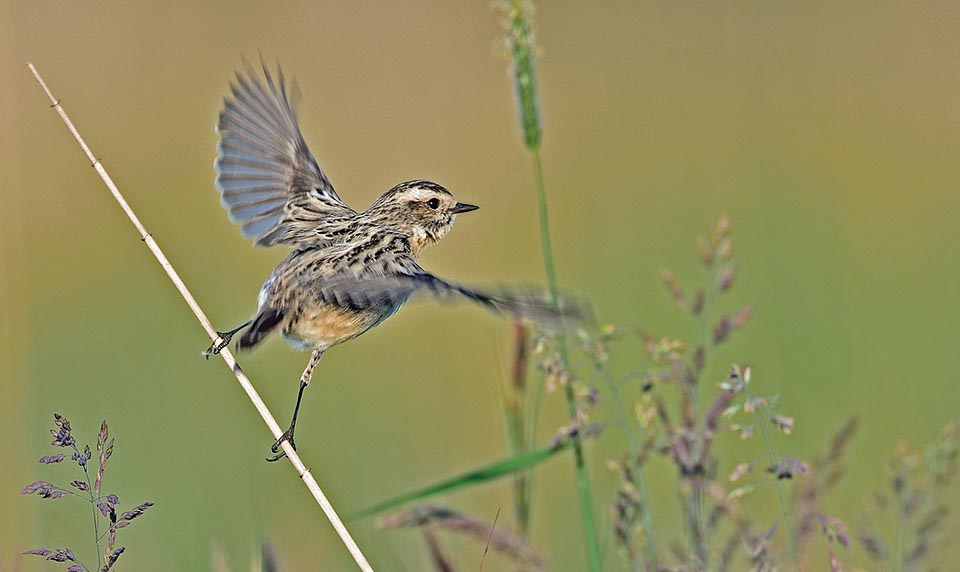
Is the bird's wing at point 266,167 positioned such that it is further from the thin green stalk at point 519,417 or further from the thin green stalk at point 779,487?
the thin green stalk at point 779,487

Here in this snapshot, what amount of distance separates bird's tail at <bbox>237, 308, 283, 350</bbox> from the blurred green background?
361 mm

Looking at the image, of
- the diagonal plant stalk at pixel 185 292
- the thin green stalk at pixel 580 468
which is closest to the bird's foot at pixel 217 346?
the diagonal plant stalk at pixel 185 292

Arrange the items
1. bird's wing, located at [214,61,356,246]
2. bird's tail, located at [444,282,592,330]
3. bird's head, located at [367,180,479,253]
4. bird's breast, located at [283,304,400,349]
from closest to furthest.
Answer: bird's tail, located at [444,282,592,330] < bird's breast, located at [283,304,400,349] < bird's head, located at [367,180,479,253] < bird's wing, located at [214,61,356,246]

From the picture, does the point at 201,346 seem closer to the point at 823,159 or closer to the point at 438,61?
the point at 438,61

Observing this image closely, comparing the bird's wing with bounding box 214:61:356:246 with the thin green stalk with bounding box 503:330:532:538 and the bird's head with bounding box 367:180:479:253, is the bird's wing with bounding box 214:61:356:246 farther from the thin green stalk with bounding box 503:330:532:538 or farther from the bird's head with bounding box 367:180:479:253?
the thin green stalk with bounding box 503:330:532:538

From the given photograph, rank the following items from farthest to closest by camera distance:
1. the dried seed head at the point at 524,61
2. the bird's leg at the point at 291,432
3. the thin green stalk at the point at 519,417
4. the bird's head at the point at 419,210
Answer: the bird's head at the point at 419,210, the bird's leg at the point at 291,432, the thin green stalk at the point at 519,417, the dried seed head at the point at 524,61

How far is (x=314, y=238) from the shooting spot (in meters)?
2.53

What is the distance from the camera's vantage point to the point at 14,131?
150 inches

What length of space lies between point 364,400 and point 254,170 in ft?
7.62

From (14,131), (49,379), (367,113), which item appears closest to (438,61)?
(367,113)

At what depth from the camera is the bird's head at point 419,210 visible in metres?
2.60

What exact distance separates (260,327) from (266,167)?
0.93 meters

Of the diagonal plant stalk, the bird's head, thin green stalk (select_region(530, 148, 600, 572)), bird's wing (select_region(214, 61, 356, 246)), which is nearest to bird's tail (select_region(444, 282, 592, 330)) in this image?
thin green stalk (select_region(530, 148, 600, 572))

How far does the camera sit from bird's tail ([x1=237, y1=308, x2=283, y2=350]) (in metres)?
2.02
